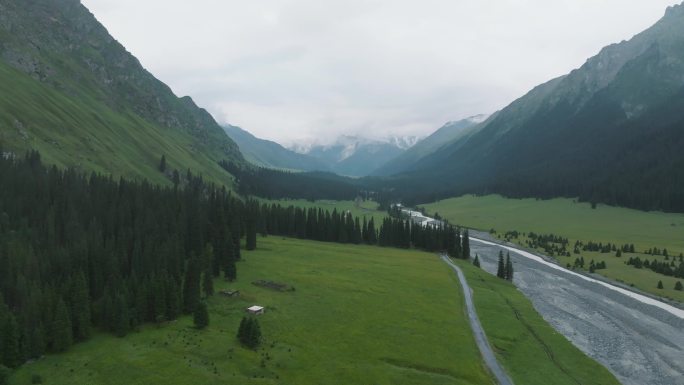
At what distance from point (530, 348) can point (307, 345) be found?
1434 inches

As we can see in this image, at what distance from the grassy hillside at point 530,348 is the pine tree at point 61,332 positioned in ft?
206

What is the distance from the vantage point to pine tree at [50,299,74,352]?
69.6 metres

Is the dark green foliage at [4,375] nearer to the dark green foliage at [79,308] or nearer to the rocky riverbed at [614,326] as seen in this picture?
the dark green foliage at [79,308]

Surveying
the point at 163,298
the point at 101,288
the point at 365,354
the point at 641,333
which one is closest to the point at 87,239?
the point at 101,288

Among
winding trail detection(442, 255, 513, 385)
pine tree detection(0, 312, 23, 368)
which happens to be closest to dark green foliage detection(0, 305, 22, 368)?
pine tree detection(0, 312, 23, 368)

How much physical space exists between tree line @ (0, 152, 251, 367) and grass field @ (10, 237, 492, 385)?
3.93m

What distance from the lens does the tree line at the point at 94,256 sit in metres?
73.1

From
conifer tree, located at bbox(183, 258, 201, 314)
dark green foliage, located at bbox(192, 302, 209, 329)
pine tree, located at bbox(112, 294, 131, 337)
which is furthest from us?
conifer tree, located at bbox(183, 258, 201, 314)

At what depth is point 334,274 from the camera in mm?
123438

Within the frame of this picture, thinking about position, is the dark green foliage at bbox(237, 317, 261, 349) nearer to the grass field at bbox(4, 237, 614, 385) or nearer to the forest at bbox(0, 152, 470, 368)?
the grass field at bbox(4, 237, 614, 385)

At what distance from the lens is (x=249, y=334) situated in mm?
72125

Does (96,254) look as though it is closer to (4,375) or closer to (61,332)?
(61,332)

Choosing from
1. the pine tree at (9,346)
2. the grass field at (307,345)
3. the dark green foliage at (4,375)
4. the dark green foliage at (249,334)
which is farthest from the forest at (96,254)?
the dark green foliage at (249,334)

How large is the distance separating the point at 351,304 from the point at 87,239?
187ft
